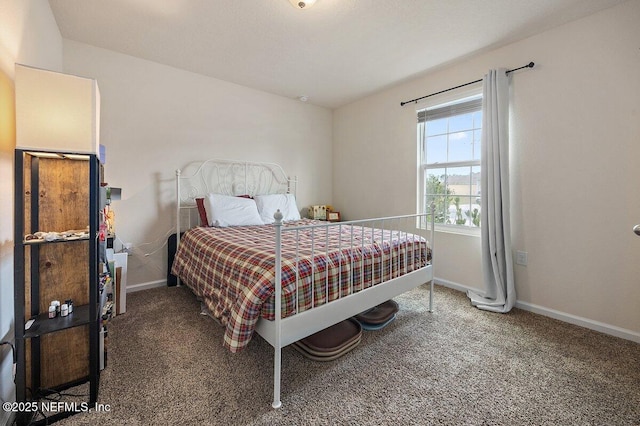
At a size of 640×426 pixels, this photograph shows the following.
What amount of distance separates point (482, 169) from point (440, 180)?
607mm

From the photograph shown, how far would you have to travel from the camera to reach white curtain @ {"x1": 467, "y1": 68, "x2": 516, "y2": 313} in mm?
2482

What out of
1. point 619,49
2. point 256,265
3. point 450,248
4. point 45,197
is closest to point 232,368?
point 256,265

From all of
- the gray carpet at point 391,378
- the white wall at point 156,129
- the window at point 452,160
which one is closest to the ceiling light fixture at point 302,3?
the white wall at point 156,129

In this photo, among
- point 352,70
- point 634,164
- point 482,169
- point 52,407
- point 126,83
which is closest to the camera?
point 52,407

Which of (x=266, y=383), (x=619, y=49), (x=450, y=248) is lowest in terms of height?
(x=266, y=383)

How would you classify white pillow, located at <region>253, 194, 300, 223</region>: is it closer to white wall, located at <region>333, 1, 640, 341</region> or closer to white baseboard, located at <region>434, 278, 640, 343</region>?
white wall, located at <region>333, 1, 640, 341</region>

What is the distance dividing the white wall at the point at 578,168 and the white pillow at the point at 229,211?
7.72 ft

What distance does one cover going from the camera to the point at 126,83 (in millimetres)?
2793

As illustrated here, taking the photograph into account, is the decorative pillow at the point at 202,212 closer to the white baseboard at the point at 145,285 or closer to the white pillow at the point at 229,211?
the white pillow at the point at 229,211

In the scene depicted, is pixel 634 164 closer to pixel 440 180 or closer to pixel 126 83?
pixel 440 180

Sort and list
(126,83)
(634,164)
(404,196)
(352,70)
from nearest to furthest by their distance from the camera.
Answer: (634,164)
(126,83)
(352,70)
(404,196)

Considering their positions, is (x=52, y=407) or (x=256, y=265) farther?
(x=256, y=265)

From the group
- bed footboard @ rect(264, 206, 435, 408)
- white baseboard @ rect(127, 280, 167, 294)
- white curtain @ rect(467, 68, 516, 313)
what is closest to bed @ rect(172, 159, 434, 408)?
bed footboard @ rect(264, 206, 435, 408)

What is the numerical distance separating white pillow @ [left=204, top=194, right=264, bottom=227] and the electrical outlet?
101 inches
